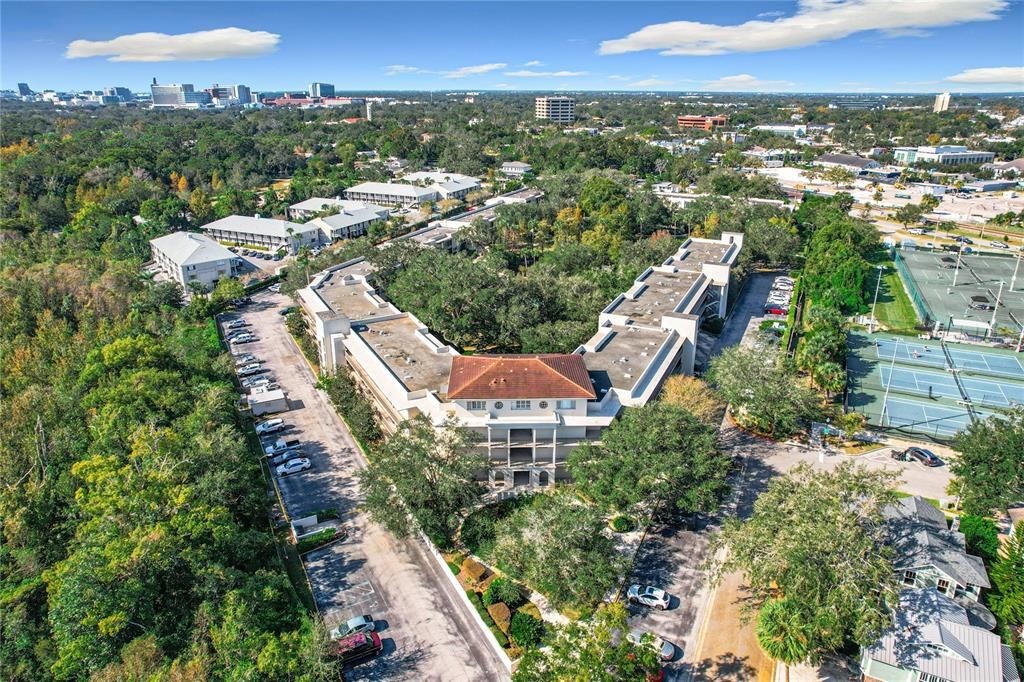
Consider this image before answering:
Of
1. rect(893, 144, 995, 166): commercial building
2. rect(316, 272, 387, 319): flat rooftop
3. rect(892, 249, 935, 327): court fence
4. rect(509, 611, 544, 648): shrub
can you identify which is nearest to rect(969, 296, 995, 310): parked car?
rect(892, 249, 935, 327): court fence

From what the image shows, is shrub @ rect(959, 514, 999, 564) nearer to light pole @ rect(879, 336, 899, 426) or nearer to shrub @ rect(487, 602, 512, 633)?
light pole @ rect(879, 336, 899, 426)

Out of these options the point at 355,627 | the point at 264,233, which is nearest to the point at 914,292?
the point at 355,627

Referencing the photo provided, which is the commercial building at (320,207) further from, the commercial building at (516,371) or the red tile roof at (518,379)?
the red tile roof at (518,379)

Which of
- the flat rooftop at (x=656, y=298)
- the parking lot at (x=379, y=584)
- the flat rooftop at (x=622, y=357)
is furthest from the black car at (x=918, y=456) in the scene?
the parking lot at (x=379, y=584)

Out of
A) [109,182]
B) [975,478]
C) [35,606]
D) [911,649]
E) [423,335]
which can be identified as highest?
[109,182]

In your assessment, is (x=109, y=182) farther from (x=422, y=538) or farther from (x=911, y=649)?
(x=911, y=649)

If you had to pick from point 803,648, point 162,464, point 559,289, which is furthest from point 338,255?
point 803,648
